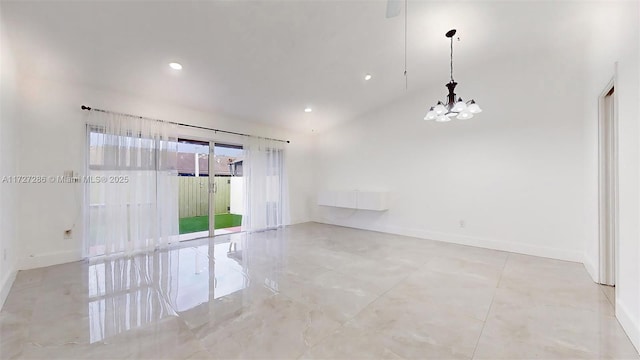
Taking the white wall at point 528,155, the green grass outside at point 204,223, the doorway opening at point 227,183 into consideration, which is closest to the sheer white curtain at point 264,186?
the doorway opening at point 227,183

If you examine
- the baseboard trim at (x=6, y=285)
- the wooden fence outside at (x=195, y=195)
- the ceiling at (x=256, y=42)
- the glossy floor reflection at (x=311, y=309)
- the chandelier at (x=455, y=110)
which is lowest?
the glossy floor reflection at (x=311, y=309)

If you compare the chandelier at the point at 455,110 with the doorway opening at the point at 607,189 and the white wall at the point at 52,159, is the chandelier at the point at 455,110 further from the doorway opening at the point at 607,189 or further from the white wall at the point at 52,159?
the white wall at the point at 52,159

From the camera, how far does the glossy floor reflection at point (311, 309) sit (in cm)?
174

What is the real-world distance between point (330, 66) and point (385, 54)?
2.79ft

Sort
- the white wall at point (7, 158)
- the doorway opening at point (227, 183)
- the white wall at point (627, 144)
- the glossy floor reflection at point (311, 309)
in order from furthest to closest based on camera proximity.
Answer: the doorway opening at point (227, 183), the white wall at point (7, 158), the white wall at point (627, 144), the glossy floor reflection at point (311, 309)

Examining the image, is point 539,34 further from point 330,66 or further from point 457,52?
point 330,66

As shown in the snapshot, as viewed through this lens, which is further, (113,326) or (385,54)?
(385,54)

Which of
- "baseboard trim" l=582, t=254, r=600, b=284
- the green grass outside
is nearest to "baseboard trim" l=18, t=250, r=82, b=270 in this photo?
the green grass outside

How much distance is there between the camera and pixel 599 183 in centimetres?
296

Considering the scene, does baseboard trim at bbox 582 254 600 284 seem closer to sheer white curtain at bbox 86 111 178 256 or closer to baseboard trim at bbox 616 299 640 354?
baseboard trim at bbox 616 299 640 354

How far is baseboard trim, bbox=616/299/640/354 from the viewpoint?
1757mm

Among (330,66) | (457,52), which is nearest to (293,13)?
(330,66)

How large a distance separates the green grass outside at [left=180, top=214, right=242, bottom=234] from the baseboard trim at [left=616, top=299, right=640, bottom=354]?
5.91 m

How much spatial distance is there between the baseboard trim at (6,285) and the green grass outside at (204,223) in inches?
104
